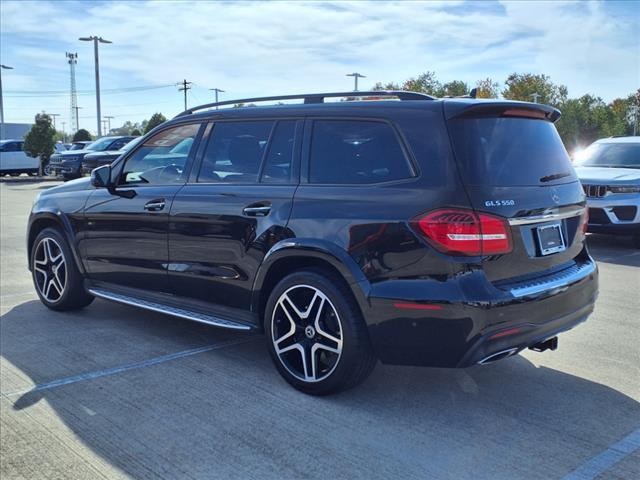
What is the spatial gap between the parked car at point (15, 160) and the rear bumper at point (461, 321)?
32.2 m

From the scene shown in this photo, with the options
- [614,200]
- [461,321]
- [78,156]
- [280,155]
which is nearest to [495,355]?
[461,321]

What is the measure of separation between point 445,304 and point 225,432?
1369mm

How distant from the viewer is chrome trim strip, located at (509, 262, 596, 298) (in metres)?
3.41

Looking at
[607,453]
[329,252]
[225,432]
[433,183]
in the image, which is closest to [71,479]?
[225,432]

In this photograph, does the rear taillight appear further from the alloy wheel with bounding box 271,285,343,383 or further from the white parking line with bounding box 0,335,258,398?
the white parking line with bounding box 0,335,258,398

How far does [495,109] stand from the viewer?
3.68m

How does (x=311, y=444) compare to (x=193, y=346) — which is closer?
A: (x=311, y=444)

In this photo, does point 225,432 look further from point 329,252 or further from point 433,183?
point 433,183

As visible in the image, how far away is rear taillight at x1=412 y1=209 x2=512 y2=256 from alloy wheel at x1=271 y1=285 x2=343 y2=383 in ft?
2.52

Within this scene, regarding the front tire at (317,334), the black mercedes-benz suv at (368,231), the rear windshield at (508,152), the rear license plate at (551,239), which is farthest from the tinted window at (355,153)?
the rear license plate at (551,239)

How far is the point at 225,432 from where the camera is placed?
3441 millimetres

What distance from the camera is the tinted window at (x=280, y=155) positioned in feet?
13.6

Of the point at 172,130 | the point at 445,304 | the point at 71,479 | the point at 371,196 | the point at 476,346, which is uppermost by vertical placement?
the point at 172,130

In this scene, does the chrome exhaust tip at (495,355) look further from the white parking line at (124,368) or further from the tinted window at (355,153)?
the white parking line at (124,368)
